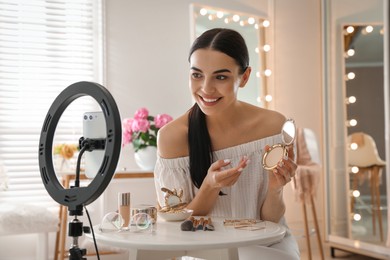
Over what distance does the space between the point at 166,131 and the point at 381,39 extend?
7.58 feet

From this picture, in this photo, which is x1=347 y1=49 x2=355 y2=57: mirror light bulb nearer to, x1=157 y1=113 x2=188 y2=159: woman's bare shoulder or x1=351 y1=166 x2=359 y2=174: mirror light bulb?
x1=351 y1=166 x2=359 y2=174: mirror light bulb

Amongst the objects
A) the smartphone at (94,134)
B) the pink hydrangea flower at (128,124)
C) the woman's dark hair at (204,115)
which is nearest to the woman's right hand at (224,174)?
the woman's dark hair at (204,115)

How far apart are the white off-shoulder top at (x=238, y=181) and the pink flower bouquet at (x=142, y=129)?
1.61m

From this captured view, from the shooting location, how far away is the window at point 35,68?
12.0ft

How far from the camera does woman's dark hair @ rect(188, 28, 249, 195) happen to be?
69.0 inches

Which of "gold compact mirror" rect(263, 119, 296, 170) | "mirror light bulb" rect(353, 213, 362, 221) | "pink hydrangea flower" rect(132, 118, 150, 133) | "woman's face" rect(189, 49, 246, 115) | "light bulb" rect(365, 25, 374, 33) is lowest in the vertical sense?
A: "mirror light bulb" rect(353, 213, 362, 221)

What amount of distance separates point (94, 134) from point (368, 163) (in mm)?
3111

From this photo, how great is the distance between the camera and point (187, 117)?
197cm

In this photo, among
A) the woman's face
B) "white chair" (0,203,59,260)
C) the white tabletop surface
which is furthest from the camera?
"white chair" (0,203,59,260)

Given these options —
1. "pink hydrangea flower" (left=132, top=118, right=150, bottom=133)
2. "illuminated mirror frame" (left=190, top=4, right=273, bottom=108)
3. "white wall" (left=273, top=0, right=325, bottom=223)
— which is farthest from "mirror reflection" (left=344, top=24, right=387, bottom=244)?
"pink hydrangea flower" (left=132, top=118, right=150, bottom=133)

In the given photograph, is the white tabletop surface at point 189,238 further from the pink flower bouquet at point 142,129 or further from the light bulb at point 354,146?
the light bulb at point 354,146

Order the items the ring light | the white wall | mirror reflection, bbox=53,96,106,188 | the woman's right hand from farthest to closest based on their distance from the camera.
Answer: the white wall
mirror reflection, bbox=53,96,106,188
the woman's right hand
the ring light

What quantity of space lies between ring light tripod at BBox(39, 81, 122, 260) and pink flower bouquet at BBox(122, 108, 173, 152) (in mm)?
2352

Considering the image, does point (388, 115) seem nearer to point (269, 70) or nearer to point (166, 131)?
point (269, 70)
